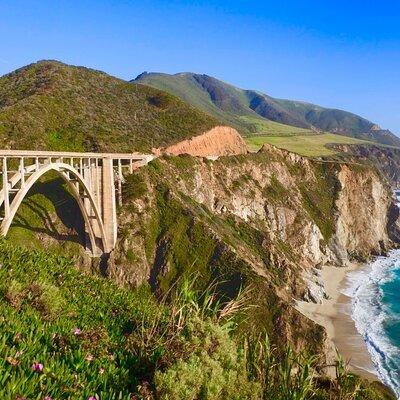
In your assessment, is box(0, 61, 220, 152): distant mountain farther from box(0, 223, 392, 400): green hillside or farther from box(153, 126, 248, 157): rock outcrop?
box(0, 223, 392, 400): green hillside

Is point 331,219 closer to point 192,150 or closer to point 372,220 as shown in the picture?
point 372,220

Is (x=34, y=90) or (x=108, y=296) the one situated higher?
(x=34, y=90)

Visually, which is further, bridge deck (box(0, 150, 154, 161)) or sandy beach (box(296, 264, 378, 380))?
sandy beach (box(296, 264, 378, 380))

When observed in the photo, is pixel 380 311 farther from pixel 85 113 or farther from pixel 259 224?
pixel 85 113

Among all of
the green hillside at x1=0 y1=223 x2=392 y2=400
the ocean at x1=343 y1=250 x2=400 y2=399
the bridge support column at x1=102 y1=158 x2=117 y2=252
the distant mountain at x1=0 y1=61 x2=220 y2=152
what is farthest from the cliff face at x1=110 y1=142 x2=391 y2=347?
the green hillside at x1=0 y1=223 x2=392 y2=400

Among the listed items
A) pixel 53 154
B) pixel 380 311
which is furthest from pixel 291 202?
pixel 53 154

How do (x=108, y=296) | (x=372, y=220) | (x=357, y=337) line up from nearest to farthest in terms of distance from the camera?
(x=108, y=296) < (x=357, y=337) < (x=372, y=220)

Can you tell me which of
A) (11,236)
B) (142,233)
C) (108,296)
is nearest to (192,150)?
(142,233)
